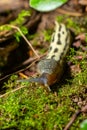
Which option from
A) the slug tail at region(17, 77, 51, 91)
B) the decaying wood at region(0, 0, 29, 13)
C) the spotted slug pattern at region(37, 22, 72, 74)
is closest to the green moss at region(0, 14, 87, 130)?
the slug tail at region(17, 77, 51, 91)

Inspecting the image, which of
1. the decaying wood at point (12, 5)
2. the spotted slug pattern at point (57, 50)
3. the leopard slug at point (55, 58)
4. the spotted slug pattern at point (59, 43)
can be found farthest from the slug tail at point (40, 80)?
the decaying wood at point (12, 5)

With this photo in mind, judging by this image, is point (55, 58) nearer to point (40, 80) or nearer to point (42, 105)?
point (40, 80)

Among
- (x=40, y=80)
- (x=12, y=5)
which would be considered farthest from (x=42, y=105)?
(x=12, y=5)

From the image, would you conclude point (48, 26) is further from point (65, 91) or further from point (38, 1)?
point (65, 91)

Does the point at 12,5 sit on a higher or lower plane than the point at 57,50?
higher

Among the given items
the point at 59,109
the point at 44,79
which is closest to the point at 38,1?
the point at 44,79

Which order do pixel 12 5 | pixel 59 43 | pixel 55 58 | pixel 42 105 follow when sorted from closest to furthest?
pixel 42 105, pixel 55 58, pixel 59 43, pixel 12 5

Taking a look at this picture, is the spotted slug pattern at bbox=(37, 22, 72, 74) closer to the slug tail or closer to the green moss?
the slug tail

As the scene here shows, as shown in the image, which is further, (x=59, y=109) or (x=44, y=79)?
(x=44, y=79)
